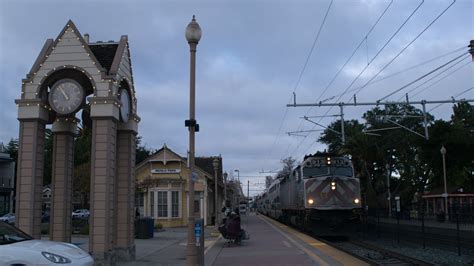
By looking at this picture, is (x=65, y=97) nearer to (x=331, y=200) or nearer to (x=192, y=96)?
(x=192, y=96)

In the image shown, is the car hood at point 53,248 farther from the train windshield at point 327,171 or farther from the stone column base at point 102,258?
the train windshield at point 327,171

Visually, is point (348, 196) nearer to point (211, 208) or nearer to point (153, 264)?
point (153, 264)

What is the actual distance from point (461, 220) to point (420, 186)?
3748cm

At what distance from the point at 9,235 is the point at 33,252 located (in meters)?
1.31

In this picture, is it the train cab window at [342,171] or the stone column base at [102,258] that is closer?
the stone column base at [102,258]

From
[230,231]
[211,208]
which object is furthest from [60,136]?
[211,208]

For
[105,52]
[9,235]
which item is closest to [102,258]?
[9,235]

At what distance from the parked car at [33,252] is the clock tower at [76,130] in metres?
3.84

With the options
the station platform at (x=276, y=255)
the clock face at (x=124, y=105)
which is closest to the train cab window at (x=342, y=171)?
the station platform at (x=276, y=255)

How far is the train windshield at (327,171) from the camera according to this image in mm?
24203

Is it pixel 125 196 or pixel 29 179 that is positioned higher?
pixel 29 179

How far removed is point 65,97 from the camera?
44.3 feet

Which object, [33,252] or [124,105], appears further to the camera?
[124,105]

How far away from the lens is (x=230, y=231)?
63.4 ft
